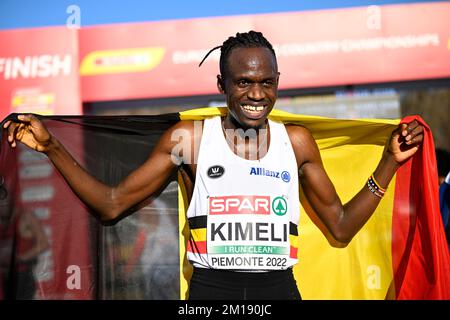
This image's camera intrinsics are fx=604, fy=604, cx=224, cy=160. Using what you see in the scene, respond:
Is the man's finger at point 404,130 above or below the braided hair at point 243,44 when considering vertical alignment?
below

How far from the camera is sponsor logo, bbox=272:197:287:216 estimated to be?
335 centimetres

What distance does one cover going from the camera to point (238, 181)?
3.36 m

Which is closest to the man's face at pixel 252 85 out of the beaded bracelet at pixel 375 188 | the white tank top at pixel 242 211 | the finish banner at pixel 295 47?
the white tank top at pixel 242 211

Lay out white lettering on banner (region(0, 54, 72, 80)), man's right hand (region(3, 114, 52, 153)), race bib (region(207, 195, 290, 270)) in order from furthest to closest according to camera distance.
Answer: white lettering on banner (region(0, 54, 72, 80))
man's right hand (region(3, 114, 52, 153))
race bib (region(207, 195, 290, 270))

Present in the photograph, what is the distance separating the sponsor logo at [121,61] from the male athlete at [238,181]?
4.51 m

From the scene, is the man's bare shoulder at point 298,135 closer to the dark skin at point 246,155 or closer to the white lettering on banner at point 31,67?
the dark skin at point 246,155

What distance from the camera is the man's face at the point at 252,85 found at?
3359 millimetres

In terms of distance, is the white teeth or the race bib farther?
the white teeth

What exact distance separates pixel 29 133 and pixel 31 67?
15.2 feet

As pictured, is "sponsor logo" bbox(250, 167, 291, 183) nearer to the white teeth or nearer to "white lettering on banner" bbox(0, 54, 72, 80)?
the white teeth

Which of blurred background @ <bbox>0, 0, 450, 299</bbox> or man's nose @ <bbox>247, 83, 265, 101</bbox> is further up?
blurred background @ <bbox>0, 0, 450, 299</bbox>

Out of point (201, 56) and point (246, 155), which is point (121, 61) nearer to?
point (201, 56)

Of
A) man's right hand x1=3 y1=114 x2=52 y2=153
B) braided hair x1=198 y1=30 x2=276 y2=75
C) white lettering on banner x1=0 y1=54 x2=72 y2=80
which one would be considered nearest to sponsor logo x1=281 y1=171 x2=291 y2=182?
braided hair x1=198 y1=30 x2=276 y2=75

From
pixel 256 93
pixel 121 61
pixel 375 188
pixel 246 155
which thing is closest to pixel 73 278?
pixel 246 155
